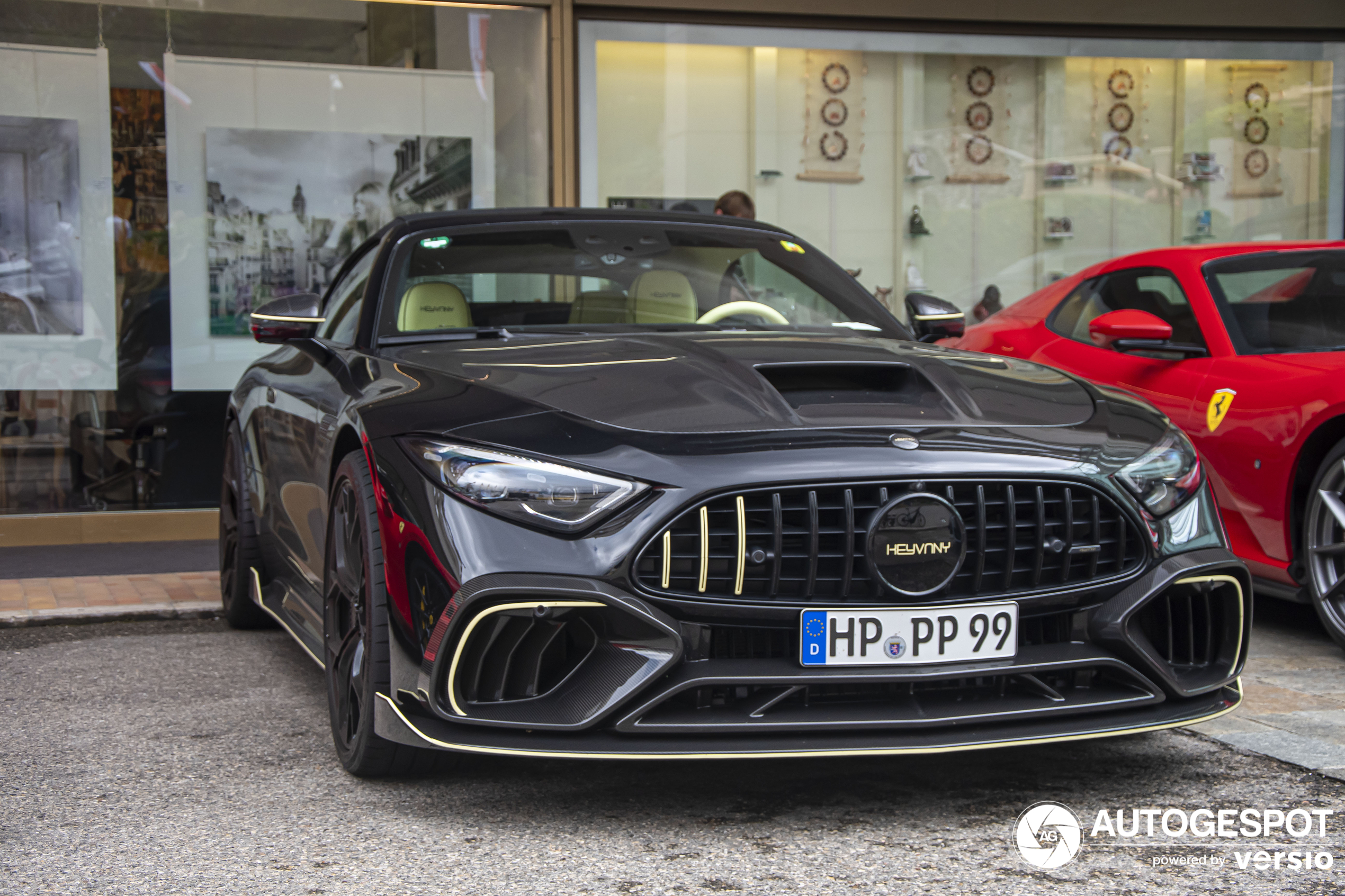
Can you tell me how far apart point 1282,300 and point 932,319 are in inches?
75.5

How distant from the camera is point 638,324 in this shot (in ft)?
13.3

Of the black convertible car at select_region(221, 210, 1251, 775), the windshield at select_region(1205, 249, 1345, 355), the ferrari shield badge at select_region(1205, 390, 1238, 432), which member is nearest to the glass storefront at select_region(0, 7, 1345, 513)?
the windshield at select_region(1205, 249, 1345, 355)

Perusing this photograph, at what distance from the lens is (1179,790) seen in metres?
3.11

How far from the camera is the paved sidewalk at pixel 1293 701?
3.44 m

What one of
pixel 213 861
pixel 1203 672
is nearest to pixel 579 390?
pixel 213 861

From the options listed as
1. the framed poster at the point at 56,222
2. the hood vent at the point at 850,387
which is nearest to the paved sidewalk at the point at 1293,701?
the hood vent at the point at 850,387

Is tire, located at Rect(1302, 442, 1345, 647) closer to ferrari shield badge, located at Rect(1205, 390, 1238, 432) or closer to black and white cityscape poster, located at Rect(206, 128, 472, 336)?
ferrari shield badge, located at Rect(1205, 390, 1238, 432)

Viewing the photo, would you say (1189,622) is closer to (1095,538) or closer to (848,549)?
(1095,538)

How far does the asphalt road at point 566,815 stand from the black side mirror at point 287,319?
3.71ft

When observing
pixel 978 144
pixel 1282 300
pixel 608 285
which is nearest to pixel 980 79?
pixel 978 144

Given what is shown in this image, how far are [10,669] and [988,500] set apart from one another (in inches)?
130

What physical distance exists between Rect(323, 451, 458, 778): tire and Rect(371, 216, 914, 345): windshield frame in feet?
2.23

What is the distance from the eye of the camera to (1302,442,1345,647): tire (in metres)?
4.47

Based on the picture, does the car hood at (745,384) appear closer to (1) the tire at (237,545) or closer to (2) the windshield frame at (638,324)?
(2) the windshield frame at (638,324)
